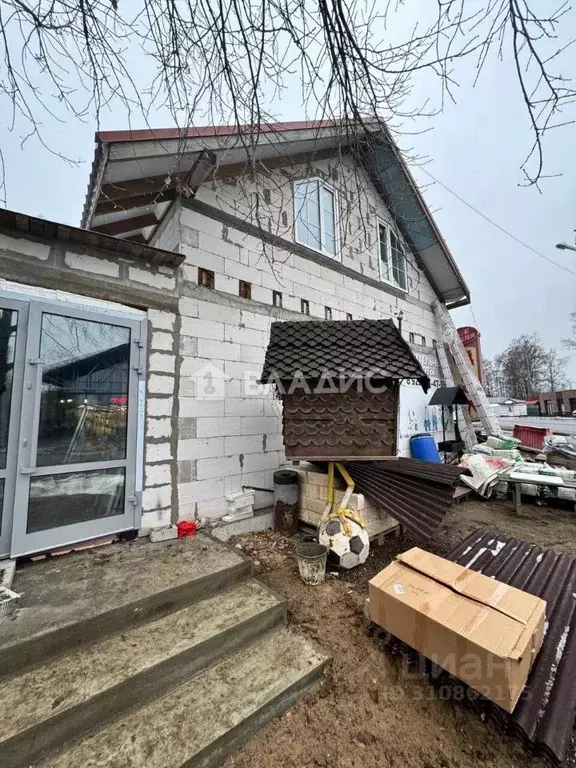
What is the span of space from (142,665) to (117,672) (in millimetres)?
134

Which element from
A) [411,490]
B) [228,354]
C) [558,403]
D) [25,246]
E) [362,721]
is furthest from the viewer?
[558,403]

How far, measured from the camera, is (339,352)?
3.72 metres

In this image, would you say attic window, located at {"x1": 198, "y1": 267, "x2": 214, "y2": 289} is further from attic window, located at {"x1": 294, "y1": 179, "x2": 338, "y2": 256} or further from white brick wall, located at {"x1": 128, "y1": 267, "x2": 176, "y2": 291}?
attic window, located at {"x1": 294, "y1": 179, "x2": 338, "y2": 256}

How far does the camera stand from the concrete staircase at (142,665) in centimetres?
156

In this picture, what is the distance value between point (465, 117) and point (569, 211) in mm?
1097

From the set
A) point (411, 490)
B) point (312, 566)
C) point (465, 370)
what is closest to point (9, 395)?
point (312, 566)

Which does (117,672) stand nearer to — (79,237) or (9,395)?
(9,395)

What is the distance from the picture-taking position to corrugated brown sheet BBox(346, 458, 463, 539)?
3.33 metres

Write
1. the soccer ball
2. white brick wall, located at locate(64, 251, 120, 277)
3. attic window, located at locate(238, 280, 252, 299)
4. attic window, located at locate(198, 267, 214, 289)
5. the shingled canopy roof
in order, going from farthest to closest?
attic window, located at locate(238, 280, 252, 299)
attic window, located at locate(198, 267, 214, 289)
the shingled canopy roof
the soccer ball
white brick wall, located at locate(64, 251, 120, 277)

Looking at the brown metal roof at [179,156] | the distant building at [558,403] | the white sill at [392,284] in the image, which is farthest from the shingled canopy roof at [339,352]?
the distant building at [558,403]

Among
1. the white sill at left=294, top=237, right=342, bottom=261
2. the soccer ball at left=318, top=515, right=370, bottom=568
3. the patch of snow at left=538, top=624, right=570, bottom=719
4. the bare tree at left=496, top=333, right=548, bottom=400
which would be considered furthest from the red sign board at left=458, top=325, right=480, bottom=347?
the bare tree at left=496, top=333, right=548, bottom=400

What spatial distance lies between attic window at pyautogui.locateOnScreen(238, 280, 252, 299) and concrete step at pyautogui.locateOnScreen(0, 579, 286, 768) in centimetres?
374

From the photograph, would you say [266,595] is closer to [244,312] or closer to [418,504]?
[418,504]

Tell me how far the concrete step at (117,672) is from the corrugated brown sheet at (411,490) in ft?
5.37
